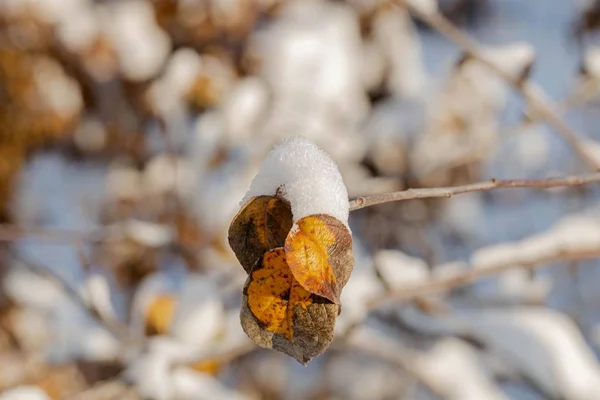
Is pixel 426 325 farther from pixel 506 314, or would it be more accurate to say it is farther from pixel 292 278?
pixel 292 278

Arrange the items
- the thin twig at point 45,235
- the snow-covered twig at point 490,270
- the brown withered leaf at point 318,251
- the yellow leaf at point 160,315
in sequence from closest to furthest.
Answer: the brown withered leaf at point 318,251 < the snow-covered twig at point 490,270 < the thin twig at point 45,235 < the yellow leaf at point 160,315

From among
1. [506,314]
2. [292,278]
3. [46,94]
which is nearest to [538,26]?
[506,314]

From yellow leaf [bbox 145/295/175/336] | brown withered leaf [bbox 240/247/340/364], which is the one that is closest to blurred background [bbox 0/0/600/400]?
yellow leaf [bbox 145/295/175/336]

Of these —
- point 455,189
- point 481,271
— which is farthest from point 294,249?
point 481,271

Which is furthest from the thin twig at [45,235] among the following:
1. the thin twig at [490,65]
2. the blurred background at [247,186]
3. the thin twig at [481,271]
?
the thin twig at [490,65]

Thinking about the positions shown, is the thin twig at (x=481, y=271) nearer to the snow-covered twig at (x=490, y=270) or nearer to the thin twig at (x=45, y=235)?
the snow-covered twig at (x=490, y=270)

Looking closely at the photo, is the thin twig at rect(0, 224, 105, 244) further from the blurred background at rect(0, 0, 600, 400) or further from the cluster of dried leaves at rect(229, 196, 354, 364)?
the cluster of dried leaves at rect(229, 196, 354, 364)
